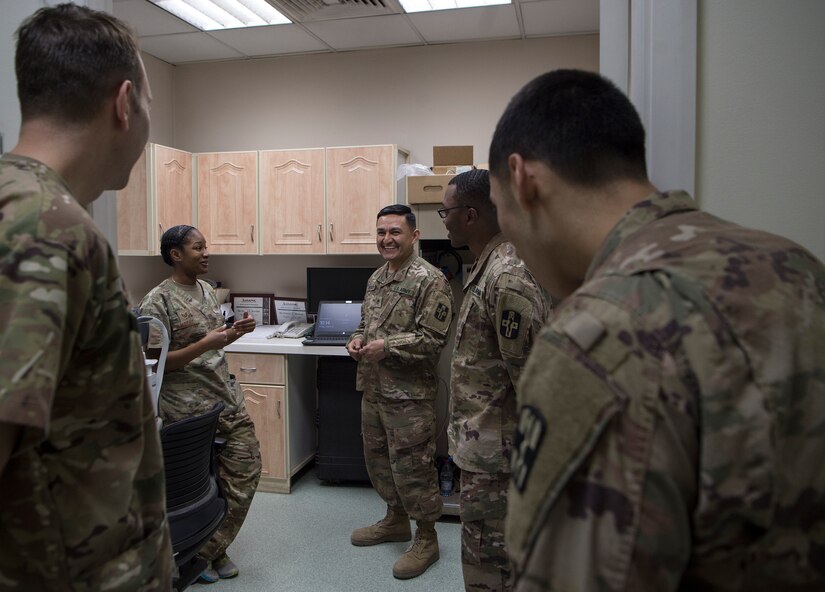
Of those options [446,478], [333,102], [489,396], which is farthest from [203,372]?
[333,102]

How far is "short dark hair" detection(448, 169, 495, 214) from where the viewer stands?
7.08 feet

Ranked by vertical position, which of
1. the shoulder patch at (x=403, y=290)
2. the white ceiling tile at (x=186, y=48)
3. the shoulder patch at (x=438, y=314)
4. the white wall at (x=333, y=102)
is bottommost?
the shoulder patch at (x=438, y=314)

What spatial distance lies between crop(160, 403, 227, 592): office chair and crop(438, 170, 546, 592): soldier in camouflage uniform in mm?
839

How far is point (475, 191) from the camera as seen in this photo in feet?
7.14

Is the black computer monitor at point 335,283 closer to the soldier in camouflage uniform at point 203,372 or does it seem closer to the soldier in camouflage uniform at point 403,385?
the soldier in camouflage uniform at point 403,385

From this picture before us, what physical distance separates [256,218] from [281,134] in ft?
2.33

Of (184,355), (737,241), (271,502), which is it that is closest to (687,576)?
(737,241)

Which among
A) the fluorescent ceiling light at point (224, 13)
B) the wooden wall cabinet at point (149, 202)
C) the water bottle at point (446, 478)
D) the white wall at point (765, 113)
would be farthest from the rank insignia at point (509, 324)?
the wooden wall cabinet at point (149, 202)

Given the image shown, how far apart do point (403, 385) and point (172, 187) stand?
81.4 inches

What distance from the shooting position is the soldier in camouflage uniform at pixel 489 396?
6.03 feet

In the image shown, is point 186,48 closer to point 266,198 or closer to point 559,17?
point 266,198

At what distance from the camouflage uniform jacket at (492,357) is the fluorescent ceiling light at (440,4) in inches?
72.3

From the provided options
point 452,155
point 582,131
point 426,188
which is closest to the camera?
point 582,131

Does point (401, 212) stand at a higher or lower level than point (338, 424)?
higher
